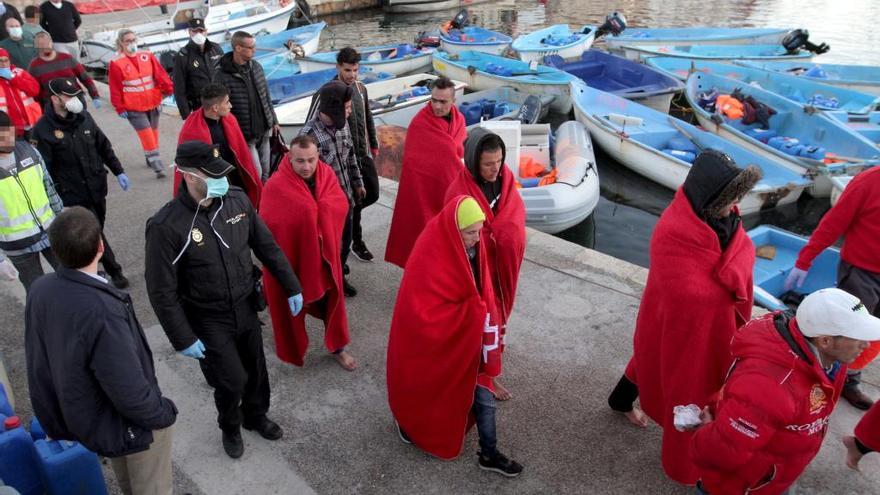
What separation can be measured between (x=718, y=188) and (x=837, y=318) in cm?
83

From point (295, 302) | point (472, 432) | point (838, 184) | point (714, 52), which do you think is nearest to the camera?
point (295, 302)

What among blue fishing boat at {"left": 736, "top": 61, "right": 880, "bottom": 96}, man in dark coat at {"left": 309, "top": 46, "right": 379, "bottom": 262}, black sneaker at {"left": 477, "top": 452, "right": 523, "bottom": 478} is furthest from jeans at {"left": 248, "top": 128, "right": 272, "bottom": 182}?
blue fishing boat at {"left": 736, "top": 61, "right": 880, "bottom": 96}

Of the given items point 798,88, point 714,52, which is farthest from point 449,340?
point 714,52

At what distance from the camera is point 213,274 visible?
10.5 feet

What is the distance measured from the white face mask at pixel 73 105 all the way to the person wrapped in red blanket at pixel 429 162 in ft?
9.15

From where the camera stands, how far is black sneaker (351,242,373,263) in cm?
606

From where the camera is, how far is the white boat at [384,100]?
11.4 meters

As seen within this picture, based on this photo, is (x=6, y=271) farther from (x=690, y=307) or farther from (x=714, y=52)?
(x=714, y=52)

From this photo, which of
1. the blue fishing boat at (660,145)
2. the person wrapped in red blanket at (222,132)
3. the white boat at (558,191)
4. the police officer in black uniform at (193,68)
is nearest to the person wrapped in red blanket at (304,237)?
the person wrapped in red blanket at (222,132)

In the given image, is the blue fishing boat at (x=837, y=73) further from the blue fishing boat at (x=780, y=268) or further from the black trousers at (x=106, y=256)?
the black trousers at (x=106, y=256)

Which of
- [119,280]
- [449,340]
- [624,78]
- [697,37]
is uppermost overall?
[449,340]

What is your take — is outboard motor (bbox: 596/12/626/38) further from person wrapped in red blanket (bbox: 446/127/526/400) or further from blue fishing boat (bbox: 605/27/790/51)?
person wrapped in red blanket (bbox: 446/127/526/400)

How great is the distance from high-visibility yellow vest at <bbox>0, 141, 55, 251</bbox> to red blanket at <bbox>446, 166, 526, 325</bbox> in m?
3.00

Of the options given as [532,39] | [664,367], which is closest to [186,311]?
[664,367]
